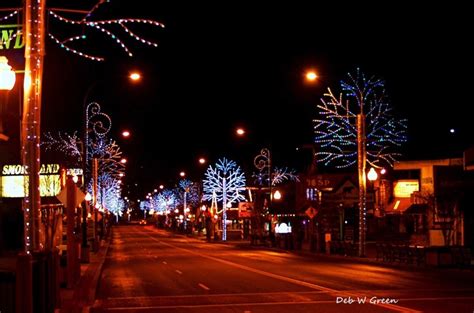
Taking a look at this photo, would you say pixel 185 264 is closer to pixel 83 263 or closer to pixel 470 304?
pixel 83 263

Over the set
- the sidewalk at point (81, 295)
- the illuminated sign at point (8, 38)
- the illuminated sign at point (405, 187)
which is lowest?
the sidewalk at point (81, 295)

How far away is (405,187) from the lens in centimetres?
5366

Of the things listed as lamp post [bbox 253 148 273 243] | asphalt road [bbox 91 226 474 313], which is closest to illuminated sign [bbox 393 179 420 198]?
lamp post [bbox 253 148 273 243]

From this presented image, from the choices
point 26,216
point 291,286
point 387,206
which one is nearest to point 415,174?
point 387,206

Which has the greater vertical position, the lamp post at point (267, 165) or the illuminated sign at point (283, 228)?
the lamp post at point (267, 165)

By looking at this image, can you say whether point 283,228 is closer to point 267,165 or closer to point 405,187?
point 267,165

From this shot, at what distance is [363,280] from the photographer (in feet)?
85.8

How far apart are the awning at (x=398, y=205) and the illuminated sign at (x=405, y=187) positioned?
0.28m

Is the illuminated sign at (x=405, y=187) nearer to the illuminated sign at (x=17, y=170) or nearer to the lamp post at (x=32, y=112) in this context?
the illuminated sign at (x=17, y=170)

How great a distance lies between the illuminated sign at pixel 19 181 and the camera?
4325 centimetres

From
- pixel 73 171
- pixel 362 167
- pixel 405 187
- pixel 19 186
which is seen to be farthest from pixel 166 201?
pixel 362 167

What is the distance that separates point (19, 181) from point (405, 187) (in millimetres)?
25482

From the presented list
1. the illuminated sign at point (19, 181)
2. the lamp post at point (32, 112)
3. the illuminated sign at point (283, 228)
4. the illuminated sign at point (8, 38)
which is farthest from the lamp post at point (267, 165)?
the lamp post at point (32, 112)

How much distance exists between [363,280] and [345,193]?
19.5 metres
